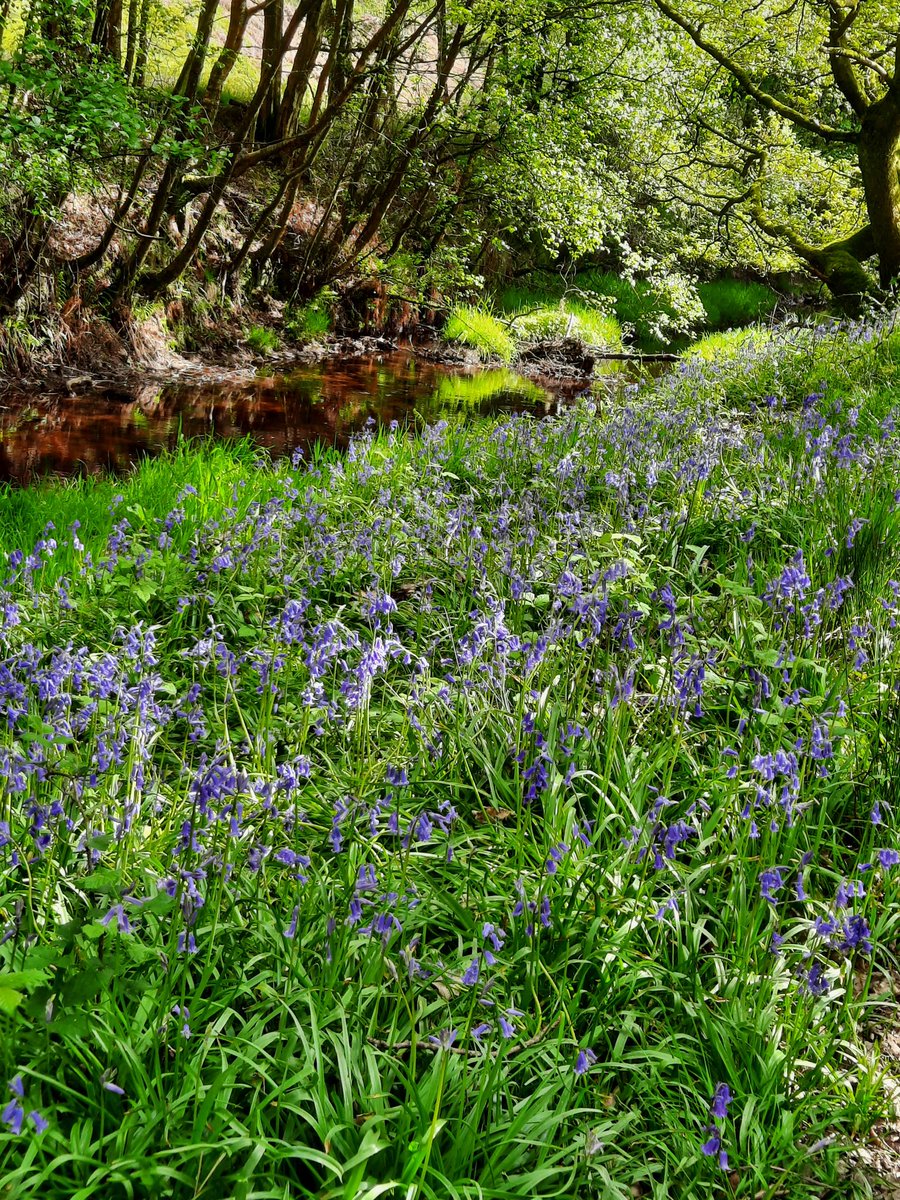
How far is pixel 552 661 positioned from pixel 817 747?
107 cm

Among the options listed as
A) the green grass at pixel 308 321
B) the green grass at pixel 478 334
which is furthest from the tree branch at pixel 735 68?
the green grass at pixel 308 321

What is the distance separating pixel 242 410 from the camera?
1036cm

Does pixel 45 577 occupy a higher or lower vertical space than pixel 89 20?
lower

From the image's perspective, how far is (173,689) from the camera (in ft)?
10.0

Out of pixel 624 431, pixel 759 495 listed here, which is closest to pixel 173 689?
pixel 759 495

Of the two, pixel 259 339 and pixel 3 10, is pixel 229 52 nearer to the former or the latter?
pixel 3 10

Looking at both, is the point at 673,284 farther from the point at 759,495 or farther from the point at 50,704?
the point at 50,704

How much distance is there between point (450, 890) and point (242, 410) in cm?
854

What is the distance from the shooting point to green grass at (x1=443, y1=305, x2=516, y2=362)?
17.6 metres

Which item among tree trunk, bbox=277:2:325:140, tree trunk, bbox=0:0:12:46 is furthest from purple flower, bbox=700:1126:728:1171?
tree trunk, bbox=277:2:325:140

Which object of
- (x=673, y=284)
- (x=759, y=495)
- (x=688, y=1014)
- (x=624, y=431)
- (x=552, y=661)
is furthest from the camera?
(x=673, y=284)

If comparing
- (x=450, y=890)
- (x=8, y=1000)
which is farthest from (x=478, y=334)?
(x=8, y=1000)

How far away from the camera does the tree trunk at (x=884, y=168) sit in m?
12.3

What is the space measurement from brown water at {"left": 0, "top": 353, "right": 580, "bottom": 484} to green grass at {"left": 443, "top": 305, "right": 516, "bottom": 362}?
2.72m
